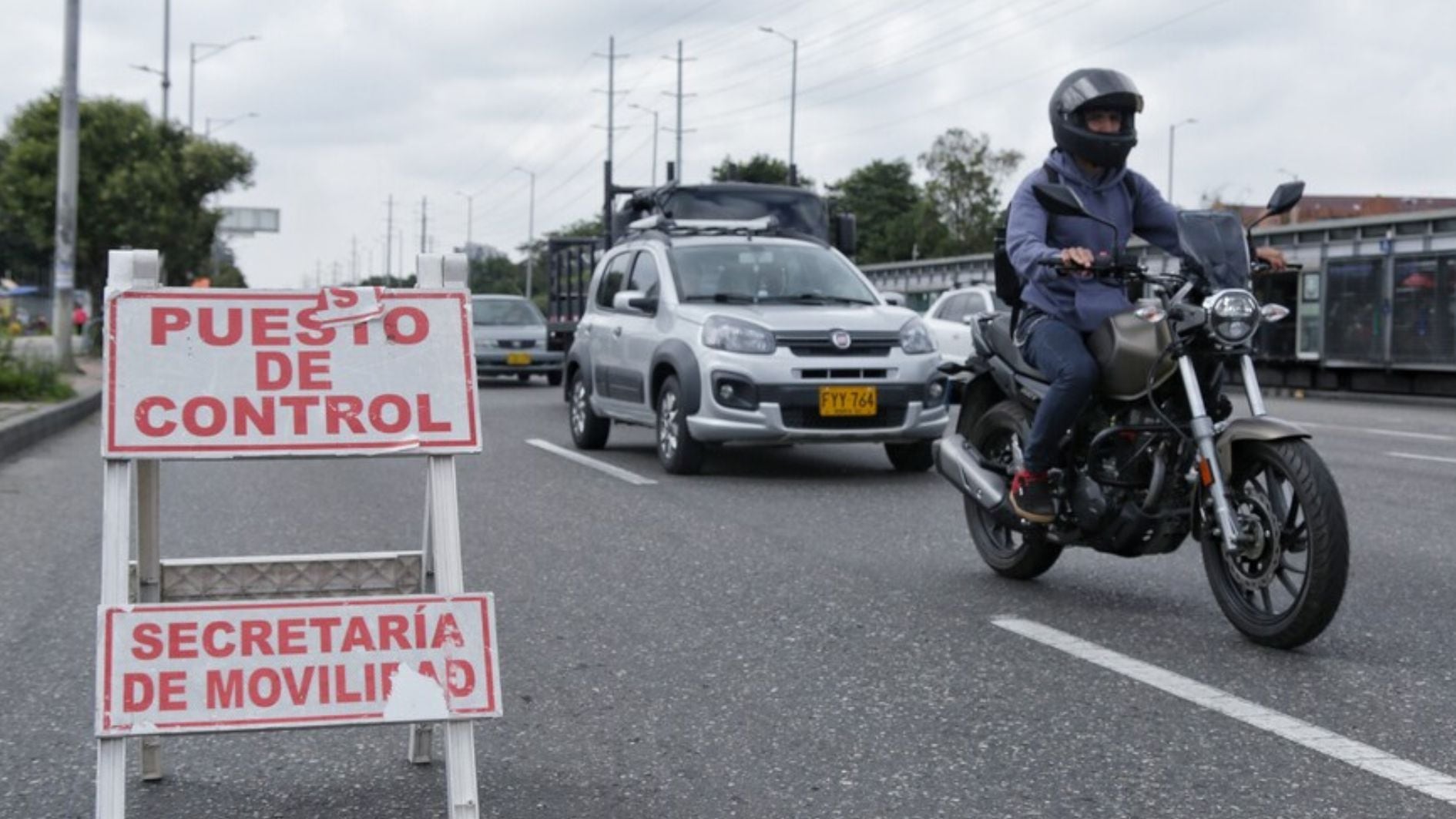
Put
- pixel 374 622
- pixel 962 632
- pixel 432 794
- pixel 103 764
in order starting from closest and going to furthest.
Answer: pixel 103 764, pixel 374 622, pixel 432 794, pixel 962 632

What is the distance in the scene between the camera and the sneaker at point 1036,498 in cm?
652

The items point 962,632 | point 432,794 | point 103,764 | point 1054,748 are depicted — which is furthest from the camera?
point 962,632

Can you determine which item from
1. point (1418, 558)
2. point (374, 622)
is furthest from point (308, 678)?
point (1418, 558)

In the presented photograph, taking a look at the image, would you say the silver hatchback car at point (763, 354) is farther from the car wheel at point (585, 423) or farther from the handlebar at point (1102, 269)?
the handlebar at point (1102, 269)

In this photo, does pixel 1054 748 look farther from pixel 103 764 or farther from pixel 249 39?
pixel 249 39

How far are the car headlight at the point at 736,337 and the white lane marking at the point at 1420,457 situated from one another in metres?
4.99

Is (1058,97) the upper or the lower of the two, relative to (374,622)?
upper

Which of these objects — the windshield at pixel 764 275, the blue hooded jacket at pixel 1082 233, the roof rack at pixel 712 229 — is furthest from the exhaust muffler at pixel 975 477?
the roof rack at pixel 712 229

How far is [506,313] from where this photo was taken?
28.4 m

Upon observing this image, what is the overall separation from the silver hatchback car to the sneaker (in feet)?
14.1

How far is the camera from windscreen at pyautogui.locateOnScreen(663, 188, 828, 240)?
19984 millimetres

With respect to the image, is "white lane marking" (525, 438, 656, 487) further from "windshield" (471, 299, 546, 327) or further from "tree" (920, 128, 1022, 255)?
"tree" (920, 128, 1022, 255)

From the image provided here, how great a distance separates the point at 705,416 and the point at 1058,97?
5723 millimetres

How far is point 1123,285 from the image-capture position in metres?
6.48
